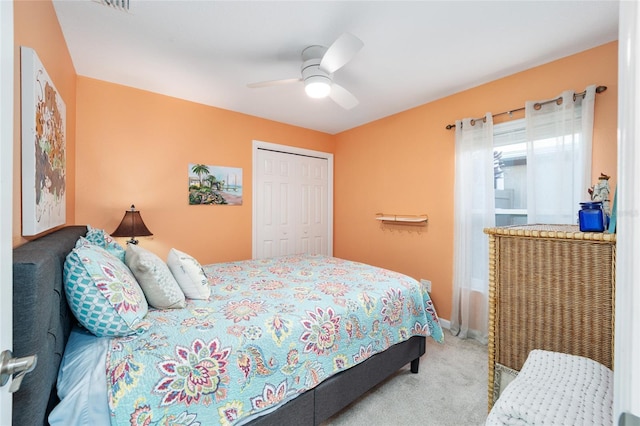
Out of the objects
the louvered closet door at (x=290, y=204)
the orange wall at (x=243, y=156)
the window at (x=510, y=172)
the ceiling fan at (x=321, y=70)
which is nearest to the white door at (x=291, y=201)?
the louvered closet door at (x=290, y=204)

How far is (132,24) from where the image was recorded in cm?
186

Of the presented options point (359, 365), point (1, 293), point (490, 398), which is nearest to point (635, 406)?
point (1, 293)

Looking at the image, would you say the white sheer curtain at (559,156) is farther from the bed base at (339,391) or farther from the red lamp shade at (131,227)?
the red lamp shade at (131,227)

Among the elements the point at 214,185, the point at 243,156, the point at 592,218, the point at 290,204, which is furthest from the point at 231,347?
the point at 290,204

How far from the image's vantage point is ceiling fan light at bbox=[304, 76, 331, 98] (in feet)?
6.73

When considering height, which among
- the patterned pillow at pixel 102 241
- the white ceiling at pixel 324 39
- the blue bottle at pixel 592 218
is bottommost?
the patterned pillow at pixel 102 241

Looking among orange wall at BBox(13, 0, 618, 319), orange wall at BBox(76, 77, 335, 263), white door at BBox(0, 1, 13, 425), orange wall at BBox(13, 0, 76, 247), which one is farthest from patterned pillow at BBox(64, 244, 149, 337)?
orange wall at BBox(76, 77, 335, 263)

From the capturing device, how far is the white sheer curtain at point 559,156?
6.81 ft

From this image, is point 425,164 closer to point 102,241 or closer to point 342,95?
point 342,95

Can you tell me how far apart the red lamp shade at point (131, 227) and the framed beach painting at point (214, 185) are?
25.1 inches

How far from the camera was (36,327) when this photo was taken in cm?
78

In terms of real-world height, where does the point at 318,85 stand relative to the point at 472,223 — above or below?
above

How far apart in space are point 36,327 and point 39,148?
95cm

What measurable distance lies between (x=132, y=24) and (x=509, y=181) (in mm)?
3346
